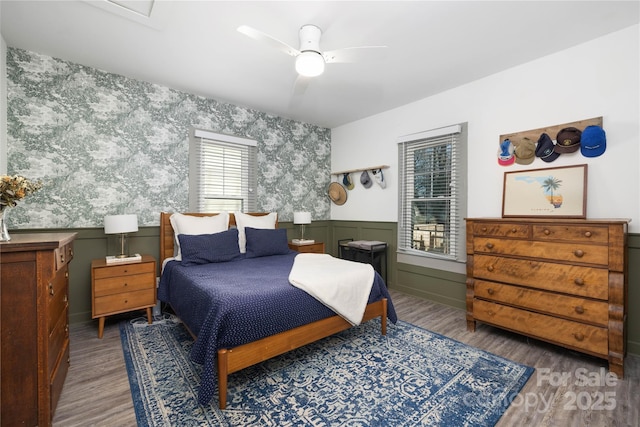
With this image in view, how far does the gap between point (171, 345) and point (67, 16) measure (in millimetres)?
2805

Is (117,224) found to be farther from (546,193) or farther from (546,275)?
(546,193)

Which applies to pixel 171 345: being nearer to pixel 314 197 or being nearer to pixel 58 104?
pixel 58 104

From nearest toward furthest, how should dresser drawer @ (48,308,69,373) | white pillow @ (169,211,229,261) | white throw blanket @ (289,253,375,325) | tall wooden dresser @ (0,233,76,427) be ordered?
1. tall wooden dresser @ (0,233,76,427)
2. dresser drawer @ (48,308,69,373)
3. white throw blanket @ (289,253,375,325)
4. white pillow @ (169,211,229,261)

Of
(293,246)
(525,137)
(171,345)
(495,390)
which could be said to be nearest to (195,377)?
(171,345)

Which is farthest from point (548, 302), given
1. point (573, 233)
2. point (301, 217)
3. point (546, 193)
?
point (301, 217)

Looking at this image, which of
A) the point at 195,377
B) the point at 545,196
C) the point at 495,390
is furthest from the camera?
the point at 545,196

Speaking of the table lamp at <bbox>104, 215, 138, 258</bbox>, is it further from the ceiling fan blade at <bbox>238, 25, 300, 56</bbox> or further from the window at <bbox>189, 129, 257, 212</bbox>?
the ceiling fan blade at <bbox>238, 25, 300, 56</bbox>

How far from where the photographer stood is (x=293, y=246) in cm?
427

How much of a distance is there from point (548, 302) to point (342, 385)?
1836mm

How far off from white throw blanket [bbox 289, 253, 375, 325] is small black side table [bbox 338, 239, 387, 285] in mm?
1305

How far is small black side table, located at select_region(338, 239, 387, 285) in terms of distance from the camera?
4023 mm

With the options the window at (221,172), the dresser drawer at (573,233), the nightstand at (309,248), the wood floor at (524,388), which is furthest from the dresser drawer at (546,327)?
the window at (221,172)

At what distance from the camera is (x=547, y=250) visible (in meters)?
2.34

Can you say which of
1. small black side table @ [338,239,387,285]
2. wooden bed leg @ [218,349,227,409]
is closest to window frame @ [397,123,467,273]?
small black side table @ [338,239,387,285]
